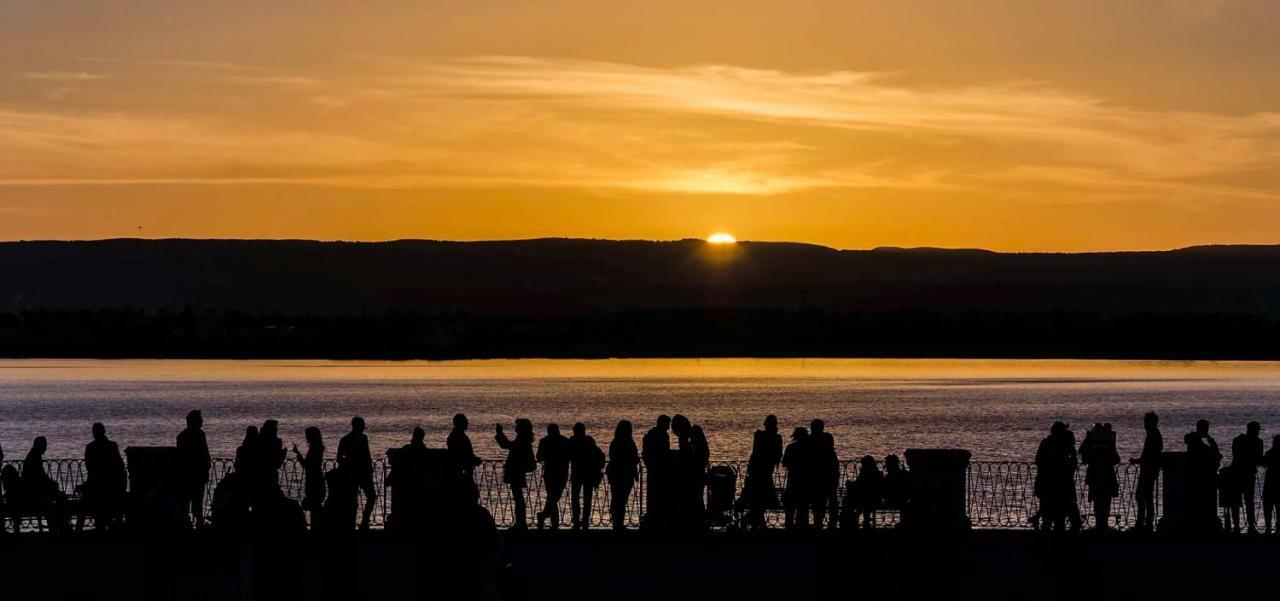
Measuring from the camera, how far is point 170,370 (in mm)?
193500

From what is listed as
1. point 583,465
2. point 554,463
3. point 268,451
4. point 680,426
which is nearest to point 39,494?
point 268,451

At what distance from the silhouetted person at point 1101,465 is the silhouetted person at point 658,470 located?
565 centimetres

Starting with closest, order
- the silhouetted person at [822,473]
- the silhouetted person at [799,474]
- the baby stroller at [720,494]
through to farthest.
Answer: the silhouetted person at [822,473], the silhouetted person at [799,474], the baby stroller at [720,494]

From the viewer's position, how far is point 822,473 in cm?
2441

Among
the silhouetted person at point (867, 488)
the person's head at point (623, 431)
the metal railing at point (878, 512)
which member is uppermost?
the person's head at point (623, 431)

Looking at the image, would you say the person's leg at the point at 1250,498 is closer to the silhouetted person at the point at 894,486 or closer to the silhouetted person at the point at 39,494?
the silhouetted person at the point at 894,486

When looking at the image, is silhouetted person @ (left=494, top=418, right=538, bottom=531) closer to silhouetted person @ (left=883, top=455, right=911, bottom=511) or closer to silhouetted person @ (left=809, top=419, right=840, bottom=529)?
silhouetted person @ (left=809, top=419, right=840, bottom=529)

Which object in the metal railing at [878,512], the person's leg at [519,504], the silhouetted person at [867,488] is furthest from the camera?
the metal railing at [878,512]

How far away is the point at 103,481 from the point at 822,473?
8.97m

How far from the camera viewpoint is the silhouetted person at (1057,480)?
79.5ft

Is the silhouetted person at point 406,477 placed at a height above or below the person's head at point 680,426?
below

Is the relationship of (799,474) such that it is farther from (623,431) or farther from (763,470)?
(623,431)

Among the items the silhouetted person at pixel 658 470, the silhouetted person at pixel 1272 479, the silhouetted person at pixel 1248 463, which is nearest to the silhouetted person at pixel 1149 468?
the silhouetted person at pixel 1248 463

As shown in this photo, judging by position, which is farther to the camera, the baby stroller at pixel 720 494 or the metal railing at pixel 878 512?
the metal railing at pixel 878 512
